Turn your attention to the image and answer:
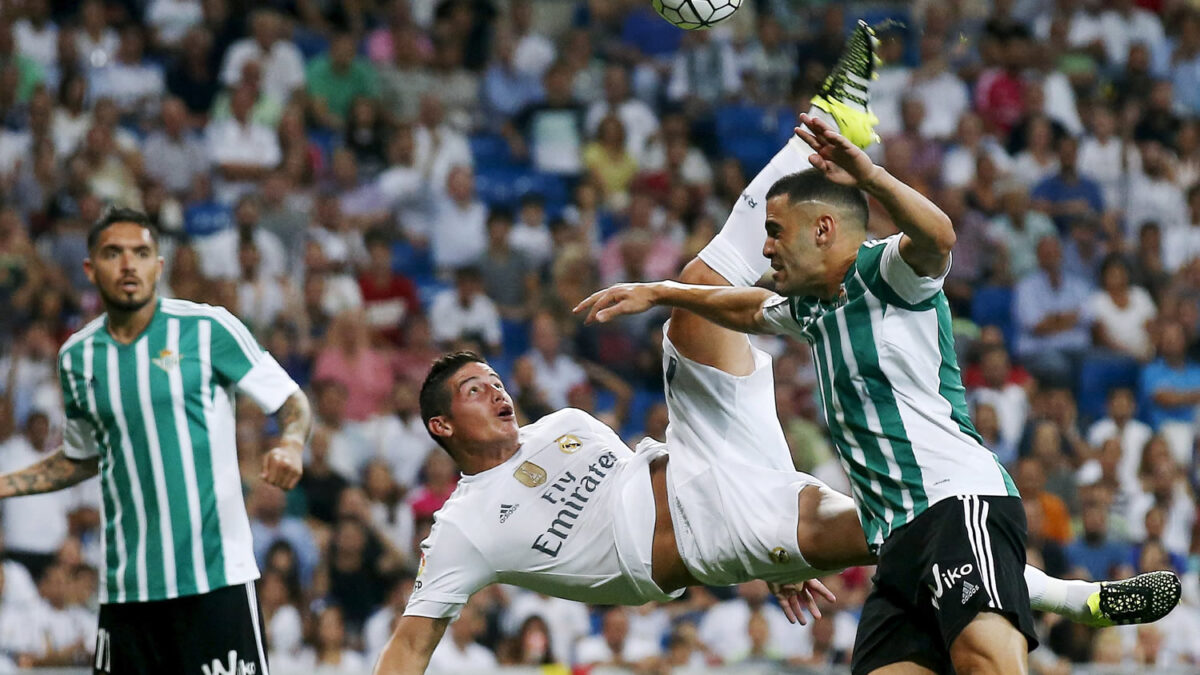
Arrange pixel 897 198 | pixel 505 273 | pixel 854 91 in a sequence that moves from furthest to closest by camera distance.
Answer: pixel 505 273, pixel 854 91, pixel 897 198

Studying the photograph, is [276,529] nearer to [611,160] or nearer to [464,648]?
[464,648]

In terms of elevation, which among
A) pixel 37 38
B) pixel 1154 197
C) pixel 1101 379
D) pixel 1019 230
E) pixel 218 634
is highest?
pixel 37 38

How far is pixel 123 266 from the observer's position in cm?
572

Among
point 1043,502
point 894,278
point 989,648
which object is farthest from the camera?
point 1043,502

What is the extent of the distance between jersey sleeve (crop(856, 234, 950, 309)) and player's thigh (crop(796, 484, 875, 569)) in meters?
0.89

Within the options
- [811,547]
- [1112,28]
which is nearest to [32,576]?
[811,547]

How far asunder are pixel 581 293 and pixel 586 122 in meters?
2.12

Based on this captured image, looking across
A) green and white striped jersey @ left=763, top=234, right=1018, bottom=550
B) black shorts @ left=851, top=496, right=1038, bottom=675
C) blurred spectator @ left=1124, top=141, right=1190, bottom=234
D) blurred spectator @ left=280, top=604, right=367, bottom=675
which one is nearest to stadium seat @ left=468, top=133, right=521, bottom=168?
blurred spectator @ left=280, top=604, right=367, bottom=675

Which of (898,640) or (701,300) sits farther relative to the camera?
(701,300)

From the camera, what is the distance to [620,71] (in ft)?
44.6

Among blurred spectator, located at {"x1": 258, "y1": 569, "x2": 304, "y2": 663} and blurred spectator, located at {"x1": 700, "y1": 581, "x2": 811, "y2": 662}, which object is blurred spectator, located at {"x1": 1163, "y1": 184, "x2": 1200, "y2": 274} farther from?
blurred spectator, located at {"x1": 258, "y1": 569, "x2": 304, "y2": 663}

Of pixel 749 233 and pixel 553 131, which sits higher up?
pixel 553 131

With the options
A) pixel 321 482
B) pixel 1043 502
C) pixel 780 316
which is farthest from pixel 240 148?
pixel 780 316

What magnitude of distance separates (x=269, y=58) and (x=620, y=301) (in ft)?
28.0
